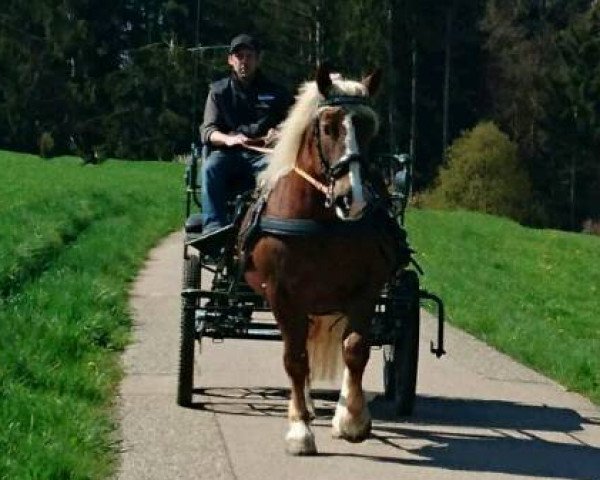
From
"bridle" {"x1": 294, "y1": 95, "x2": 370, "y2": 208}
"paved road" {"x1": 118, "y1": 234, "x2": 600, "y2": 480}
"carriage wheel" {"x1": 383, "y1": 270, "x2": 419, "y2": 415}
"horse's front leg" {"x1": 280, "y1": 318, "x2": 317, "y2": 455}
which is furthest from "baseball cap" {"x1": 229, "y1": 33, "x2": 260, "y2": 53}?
"paved road" {"x1": 118, "y1": 234, "x2": 600, "y2": 480}

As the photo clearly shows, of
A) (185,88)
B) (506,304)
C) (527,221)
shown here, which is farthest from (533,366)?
(527,221)

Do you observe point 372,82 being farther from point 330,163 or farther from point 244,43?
point 244,43

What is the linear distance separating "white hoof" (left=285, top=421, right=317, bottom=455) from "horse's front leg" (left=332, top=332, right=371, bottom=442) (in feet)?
1.08

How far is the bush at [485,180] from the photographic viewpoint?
5744cm

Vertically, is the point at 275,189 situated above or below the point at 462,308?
above

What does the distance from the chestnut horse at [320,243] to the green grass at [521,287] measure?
10.5ft

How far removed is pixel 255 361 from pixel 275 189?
358 cm

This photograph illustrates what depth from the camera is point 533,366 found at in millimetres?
12297

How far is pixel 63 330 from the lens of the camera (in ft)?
35.7

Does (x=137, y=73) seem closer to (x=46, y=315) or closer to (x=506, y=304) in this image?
(x=506, y=304)

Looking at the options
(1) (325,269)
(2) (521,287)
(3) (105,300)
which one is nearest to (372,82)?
(1) (325,269)

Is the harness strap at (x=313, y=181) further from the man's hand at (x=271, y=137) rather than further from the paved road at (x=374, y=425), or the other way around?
the paved road at (x=374, y=425)

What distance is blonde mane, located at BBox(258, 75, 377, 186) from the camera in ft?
25.1

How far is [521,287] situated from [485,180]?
112 feet
